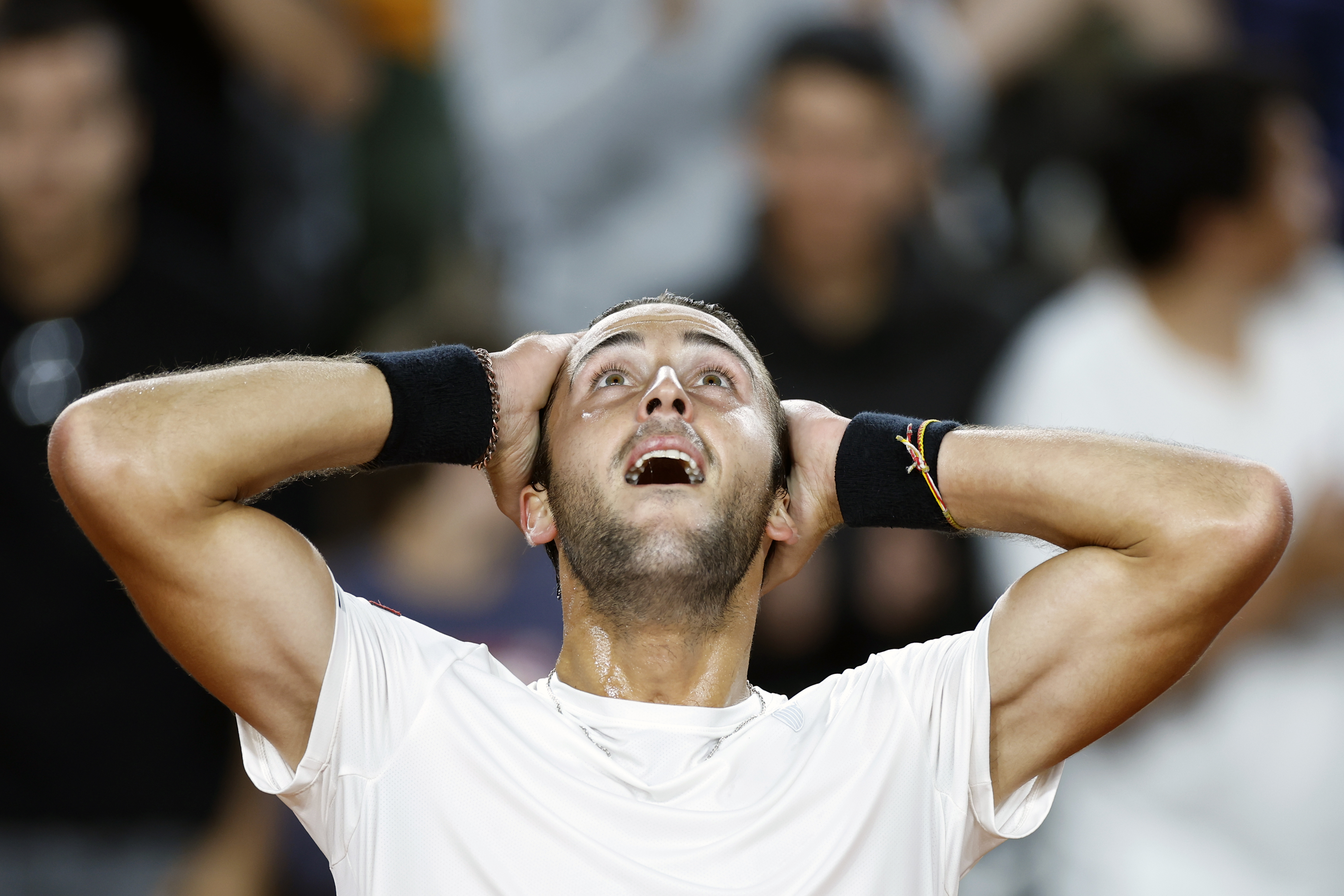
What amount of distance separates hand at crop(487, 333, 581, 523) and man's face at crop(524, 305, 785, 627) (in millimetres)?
31

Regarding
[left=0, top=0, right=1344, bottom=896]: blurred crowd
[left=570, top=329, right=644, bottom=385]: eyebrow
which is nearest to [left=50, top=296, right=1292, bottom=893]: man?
[left=570, top=329, right=644, bottom=385]: eyebrow

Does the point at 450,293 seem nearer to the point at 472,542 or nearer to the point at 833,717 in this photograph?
the point at 472,542

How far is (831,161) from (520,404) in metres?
2.59

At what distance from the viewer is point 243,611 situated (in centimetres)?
197

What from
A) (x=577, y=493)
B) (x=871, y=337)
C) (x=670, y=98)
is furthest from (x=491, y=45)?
(x=577, y=493)

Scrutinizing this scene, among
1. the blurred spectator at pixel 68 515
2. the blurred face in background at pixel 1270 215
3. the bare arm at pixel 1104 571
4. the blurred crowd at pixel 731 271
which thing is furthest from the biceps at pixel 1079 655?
the blurred face in background at pixel 1270 215

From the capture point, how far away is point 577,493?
232 centimetres

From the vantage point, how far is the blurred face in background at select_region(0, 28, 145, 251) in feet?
14.1

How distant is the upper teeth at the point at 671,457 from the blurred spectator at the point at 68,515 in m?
→ 2.48

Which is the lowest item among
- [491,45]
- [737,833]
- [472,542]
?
[472,542]

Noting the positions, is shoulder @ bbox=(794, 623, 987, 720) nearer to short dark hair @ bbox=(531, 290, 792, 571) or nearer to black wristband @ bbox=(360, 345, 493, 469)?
short dark hair @ bbox=(531, 290, 792, 571)

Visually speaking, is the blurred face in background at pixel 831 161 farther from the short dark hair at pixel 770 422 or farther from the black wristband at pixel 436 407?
the black wristband at pixel 436 407

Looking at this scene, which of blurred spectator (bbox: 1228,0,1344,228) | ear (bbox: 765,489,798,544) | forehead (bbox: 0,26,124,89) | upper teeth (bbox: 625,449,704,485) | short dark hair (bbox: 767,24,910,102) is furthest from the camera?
blurred spectator (bbox: 1228,0,1344,228)

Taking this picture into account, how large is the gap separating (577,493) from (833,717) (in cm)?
58
